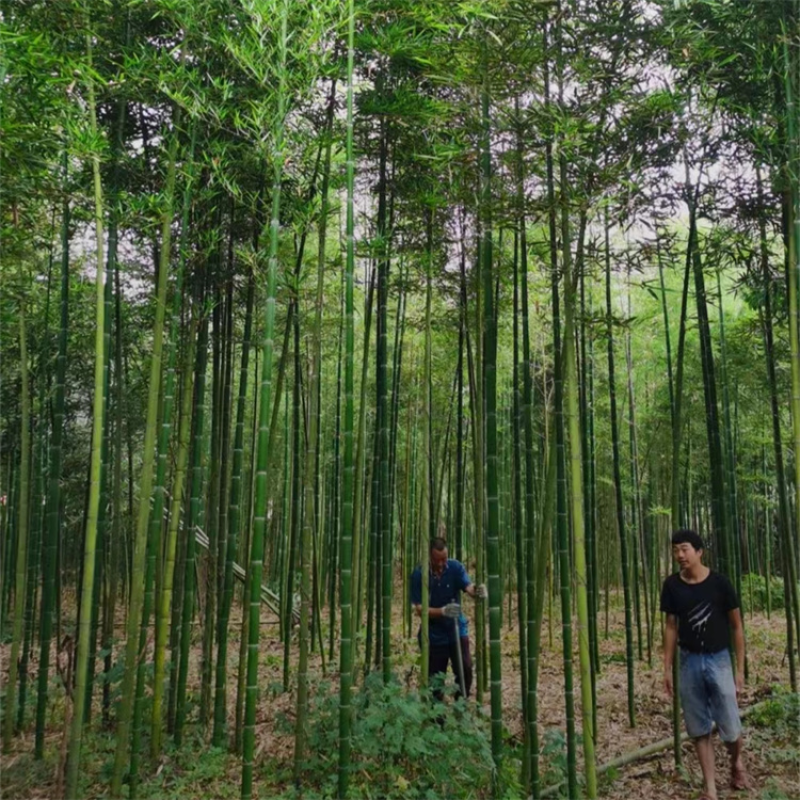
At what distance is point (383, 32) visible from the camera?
3297mm

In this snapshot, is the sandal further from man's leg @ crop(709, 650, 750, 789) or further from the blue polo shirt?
the blue polo shirt

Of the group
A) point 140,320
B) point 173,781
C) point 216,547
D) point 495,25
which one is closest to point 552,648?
point 216,547

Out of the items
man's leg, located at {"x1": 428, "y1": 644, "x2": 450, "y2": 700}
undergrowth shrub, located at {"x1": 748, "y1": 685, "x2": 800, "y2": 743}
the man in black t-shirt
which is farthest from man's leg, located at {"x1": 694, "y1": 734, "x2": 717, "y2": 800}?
man's leg, located at {"x1": 428, "y1": 644, "x2": 450, "y2": 700}

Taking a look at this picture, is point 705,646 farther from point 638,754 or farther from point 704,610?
point 638,754

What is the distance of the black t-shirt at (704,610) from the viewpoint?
119 inches

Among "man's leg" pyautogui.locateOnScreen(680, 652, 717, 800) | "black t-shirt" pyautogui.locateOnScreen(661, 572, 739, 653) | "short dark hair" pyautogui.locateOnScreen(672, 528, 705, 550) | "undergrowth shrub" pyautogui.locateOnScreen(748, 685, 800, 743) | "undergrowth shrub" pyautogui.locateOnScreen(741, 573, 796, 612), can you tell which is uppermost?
"short dark hair" pyautogui.locateOnScreen(672, 528, 705, 550)

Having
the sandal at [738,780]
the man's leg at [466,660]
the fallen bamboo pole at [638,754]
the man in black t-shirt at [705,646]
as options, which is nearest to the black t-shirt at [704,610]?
the man in black t-shirt at [705,646]

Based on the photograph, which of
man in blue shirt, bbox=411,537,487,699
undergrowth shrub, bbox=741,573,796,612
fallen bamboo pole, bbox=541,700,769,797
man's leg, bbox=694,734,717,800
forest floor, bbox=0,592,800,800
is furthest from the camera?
undergrowth shrub, bbox=741,573,796,612

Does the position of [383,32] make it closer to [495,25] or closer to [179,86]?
[495,25]

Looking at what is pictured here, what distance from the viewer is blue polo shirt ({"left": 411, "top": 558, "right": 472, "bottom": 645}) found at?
171 inches

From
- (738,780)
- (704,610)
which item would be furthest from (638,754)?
(704,610)

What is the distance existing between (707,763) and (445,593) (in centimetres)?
183

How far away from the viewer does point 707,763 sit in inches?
117

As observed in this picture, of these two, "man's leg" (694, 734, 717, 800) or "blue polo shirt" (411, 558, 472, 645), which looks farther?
"blue polo shirt" (411, 558, 472, 645)
